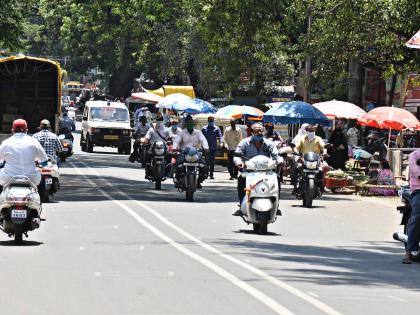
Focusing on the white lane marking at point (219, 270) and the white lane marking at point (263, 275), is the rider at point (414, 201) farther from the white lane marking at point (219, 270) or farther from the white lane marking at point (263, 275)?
the white lane marking at point (219, 270)

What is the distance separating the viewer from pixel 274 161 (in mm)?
20438

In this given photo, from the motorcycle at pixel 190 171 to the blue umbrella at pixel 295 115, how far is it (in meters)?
9.75

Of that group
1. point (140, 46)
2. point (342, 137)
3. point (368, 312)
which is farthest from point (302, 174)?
point (140, 46)

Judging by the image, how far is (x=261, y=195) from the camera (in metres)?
19.7

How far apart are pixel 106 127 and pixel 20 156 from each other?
37.0 m

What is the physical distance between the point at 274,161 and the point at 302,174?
6574 millimetres

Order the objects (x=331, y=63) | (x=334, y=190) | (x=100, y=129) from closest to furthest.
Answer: (x=334, y=190) → (x=331, y=63) → (x=100, y=129)

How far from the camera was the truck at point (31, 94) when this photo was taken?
41.2 metres

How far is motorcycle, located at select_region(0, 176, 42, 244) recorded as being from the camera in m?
16.9

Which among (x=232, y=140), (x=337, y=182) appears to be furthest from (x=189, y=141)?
(x=232, y=140)

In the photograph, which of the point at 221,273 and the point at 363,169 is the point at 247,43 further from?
the point at 221,273

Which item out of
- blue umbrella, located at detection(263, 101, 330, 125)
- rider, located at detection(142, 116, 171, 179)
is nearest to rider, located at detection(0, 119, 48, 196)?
rider, located at detection(142, 116, 171, 179)

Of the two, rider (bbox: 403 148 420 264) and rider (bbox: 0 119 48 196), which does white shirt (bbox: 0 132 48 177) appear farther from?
rider (bbox: 403 148 420 264)

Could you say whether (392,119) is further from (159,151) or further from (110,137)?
(110,137)
